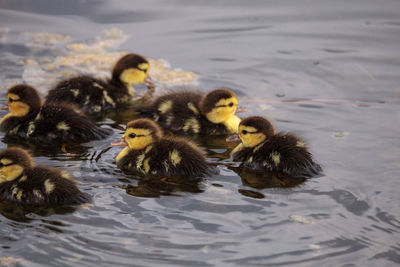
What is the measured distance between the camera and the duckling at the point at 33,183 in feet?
13.6

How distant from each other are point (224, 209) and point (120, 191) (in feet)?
2.33

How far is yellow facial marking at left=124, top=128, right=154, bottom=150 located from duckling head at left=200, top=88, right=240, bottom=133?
0.83 meters

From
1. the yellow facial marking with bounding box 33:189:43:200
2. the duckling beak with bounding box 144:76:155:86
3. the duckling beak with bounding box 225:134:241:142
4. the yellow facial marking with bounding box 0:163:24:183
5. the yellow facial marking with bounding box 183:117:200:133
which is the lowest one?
the yellow facial marking with bounding box 33:189:43:200

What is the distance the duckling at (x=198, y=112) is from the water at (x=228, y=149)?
0.18 meters

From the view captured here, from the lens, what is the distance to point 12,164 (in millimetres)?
4246

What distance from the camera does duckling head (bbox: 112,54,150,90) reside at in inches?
249

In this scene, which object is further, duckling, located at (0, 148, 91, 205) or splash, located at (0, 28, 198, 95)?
splash, located at (0, 28, 198, 95)

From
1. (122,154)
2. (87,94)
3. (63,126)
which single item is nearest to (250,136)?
(122,154)

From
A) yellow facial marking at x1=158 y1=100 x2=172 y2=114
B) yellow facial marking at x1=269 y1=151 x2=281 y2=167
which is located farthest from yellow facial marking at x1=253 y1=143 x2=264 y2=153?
yellow facial marking at x1=158 y1=100 x2=172 y2=114

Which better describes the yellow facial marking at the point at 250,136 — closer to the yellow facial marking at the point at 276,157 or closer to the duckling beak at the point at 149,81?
the yellow facial marking at the point at 276,157

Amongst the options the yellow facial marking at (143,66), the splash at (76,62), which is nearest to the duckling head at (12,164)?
the splash at (76,62)

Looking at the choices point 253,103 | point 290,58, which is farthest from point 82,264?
point 290,58

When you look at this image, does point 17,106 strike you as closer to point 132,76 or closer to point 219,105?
point 132,76

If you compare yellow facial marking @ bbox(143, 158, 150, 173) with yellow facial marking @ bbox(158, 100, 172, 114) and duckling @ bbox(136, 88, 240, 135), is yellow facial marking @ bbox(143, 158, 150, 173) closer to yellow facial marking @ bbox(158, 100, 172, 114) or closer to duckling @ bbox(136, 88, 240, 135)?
duckling @ bbox(136, 88, 240, 135)
